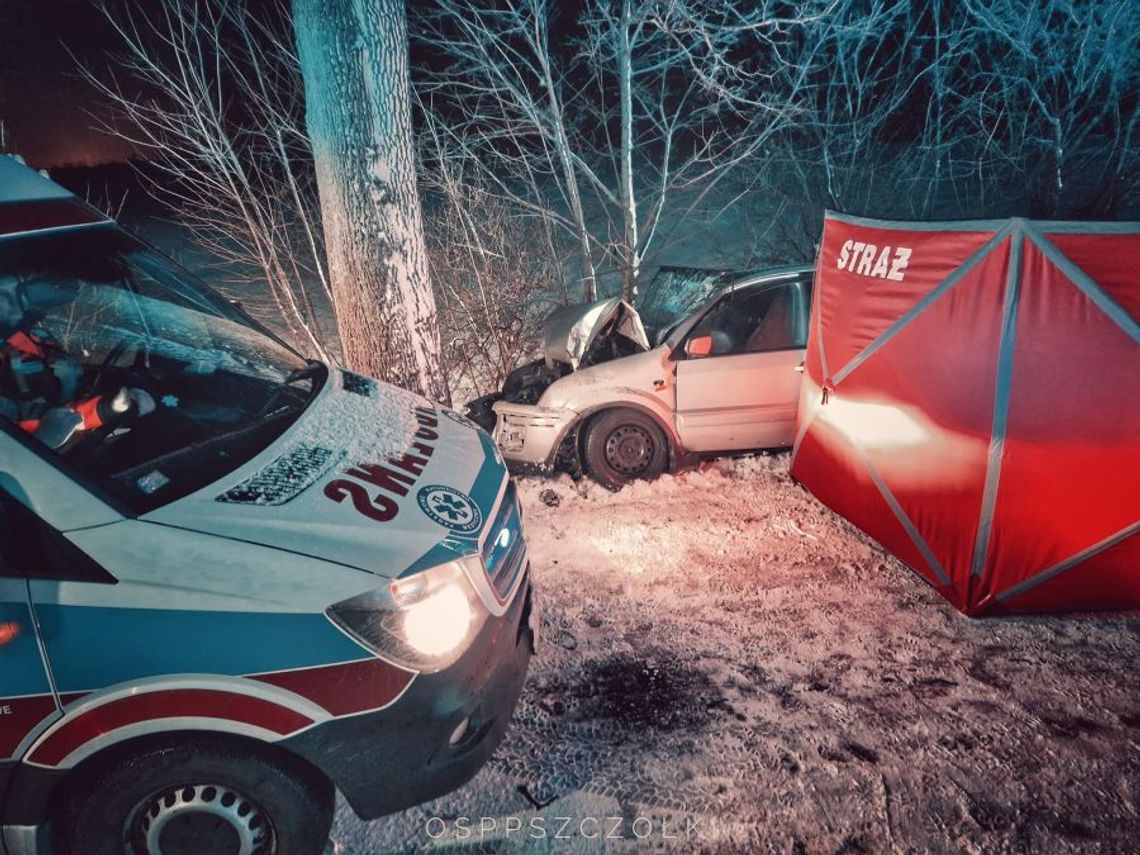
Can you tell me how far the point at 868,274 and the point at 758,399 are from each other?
4.38 feet

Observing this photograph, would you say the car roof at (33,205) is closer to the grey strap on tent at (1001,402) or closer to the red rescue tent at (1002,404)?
the red rescue tent at (1002,404)

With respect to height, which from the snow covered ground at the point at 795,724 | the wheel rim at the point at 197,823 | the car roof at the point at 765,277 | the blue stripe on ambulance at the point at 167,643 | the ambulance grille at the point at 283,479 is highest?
the car roof at the point at 765,277

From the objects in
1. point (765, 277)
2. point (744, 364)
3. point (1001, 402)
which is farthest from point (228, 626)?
point (765, 277)

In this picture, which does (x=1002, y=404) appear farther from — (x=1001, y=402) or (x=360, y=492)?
(x=360, y=492)

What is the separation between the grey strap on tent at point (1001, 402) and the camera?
3086 millimetres

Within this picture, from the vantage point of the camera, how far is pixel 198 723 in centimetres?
189

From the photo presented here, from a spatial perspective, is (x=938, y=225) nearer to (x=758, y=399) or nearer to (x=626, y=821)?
(x=758, y=399)

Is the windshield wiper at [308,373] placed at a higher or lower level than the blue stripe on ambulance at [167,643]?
higher

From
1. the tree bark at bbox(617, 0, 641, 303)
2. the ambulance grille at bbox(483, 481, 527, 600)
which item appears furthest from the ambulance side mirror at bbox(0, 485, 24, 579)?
the tree bark at bbox(617, 0, 641, 303)

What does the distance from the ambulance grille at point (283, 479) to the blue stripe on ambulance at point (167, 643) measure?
409 millimetres

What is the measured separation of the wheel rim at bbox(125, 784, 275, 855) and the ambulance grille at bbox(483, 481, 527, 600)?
1.05m

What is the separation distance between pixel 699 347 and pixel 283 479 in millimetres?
3318

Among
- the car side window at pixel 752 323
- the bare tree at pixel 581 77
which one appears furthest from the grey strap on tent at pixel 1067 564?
the bare tree at pixel 581 77

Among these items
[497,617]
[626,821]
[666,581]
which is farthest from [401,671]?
[666,581]
